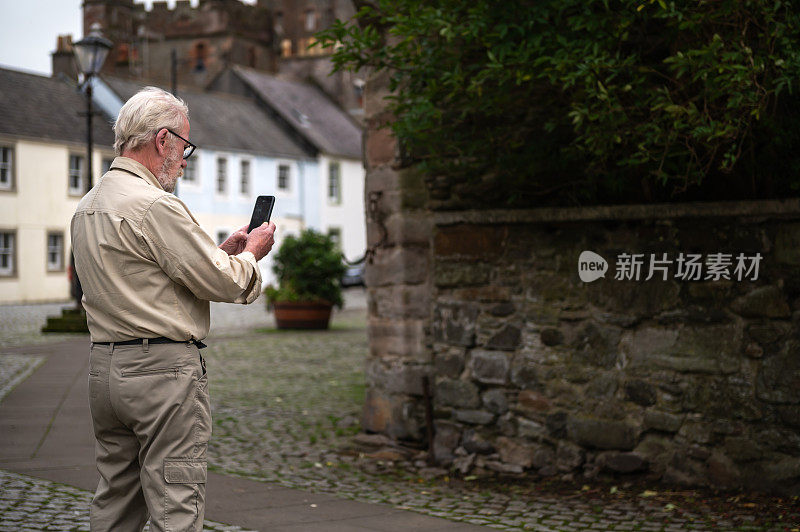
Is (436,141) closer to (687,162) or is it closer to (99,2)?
(687,162)

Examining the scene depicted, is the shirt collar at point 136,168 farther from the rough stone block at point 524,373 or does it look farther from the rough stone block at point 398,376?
the rough stone block at point 398,376

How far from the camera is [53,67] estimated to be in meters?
45.1

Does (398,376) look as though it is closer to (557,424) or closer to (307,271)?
(557,424)

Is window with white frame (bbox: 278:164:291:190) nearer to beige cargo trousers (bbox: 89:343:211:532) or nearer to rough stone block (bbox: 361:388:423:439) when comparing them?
rough stone block (bbox: 361:388:423:439)

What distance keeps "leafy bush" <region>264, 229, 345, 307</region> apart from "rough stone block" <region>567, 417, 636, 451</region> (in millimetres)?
12528

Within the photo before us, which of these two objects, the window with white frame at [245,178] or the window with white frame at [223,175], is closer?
the window with white frame at [223,175]

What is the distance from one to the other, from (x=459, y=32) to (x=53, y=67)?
43060 mm

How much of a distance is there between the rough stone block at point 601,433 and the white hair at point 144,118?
12.8 feet

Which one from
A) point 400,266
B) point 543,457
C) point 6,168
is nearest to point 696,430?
point 543,457

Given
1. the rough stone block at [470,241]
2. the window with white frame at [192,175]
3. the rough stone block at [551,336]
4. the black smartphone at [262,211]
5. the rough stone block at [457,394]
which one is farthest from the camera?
the window with white frame at [192,175]

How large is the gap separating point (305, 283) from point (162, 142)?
1573 centimetres

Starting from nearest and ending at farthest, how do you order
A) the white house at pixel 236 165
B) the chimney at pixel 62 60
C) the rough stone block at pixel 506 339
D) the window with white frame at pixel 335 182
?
1. the rough stone block at pixel 506 339
2. the white house at pixel 236 165
3. the window with white frame at pixel 335 182
4. the chimney at pixel 62 60

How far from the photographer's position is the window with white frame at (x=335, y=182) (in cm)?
4441

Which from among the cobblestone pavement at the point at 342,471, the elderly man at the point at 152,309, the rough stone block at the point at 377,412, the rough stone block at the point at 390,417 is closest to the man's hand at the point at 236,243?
the elderly man at the point at 152,309
